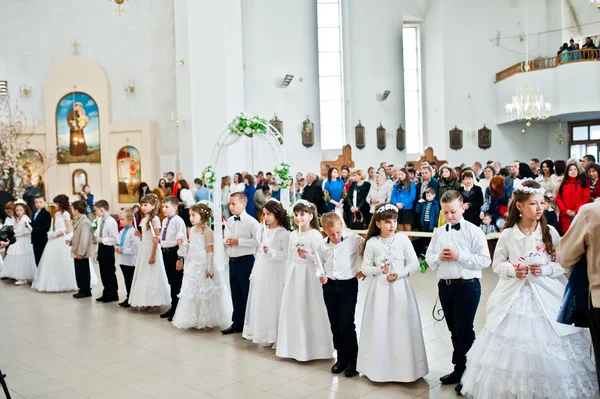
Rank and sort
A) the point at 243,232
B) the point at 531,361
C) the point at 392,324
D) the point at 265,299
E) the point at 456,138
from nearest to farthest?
the point at 531,361 → the point at 392,324 → the point at 265,299 → the point at 243,232 → the point at 456,138

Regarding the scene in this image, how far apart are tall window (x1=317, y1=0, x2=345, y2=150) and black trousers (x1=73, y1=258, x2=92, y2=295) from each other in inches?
638

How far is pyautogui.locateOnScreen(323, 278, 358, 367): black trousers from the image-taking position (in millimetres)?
5469

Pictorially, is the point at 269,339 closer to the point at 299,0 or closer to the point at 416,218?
the point at 416,218

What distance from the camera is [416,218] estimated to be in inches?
449

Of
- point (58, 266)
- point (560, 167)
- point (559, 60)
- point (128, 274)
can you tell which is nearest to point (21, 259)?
point (58, 266)

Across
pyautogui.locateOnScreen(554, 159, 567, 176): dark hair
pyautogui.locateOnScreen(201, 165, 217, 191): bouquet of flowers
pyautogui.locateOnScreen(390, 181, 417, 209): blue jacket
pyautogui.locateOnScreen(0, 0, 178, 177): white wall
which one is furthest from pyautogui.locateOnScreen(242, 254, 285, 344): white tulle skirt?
pyautogui.locateOnScreen(0, 0, 178, 177): white wall

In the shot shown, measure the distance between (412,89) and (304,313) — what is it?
23.1m

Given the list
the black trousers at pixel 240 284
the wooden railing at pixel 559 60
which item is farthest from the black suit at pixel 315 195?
the wooden railing at pixel 559 60

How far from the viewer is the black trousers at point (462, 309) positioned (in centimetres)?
486

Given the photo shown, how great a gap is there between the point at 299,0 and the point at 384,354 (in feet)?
68.1

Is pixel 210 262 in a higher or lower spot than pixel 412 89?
lower

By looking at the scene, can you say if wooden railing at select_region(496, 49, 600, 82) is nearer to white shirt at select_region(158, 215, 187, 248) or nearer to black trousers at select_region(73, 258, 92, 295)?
white shirt at select_region(158, 215, 187, 248)

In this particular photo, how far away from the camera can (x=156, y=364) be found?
A: 6012 millimetres

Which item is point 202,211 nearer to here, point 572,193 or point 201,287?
point 201,287
